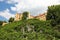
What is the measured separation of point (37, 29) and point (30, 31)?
1635 millimetres

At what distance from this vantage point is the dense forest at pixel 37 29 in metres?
54.7

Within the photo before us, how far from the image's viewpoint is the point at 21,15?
234ft

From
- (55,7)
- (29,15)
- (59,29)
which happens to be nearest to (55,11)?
(55,7)

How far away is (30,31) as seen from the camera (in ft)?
190

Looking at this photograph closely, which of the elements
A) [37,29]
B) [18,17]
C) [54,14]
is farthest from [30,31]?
[18,17]

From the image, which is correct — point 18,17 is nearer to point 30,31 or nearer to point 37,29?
point 37,29

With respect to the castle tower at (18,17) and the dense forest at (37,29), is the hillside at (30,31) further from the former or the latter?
the castle tower at (18,17)

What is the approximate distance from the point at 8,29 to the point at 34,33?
784 centimetres

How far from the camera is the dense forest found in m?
54.7

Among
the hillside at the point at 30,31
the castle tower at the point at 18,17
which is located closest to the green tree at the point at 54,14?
the hillside at the point at 30,31

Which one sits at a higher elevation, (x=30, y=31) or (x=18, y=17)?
(x=18, y=17)

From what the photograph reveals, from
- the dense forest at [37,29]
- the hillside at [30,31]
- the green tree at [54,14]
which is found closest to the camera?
the hillside at [30,31]

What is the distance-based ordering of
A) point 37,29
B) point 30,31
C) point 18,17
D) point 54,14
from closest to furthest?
point 30,31 < point 37,29 < point 54,14 < point 18,17

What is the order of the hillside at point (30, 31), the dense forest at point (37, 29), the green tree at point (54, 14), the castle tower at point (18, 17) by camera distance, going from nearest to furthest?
the hillside at point (30, 31) < the dense forest at point (37, 29) < the green tree at point (54, 14) < the castle tower at point (18, 17)
